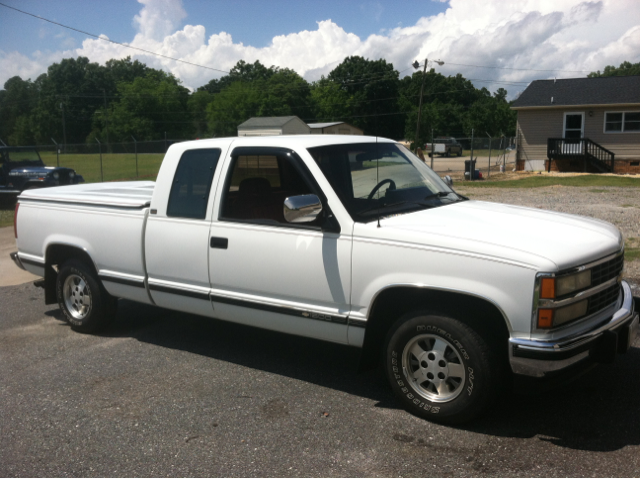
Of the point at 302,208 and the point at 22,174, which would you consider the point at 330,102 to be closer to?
the point at 22,174

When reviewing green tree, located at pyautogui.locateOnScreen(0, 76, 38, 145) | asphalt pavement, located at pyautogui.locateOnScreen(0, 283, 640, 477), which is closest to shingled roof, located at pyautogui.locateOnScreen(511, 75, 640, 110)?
asphalt pavement, located at pyautogui.locateOnScreen(0, 283, 640, 477)

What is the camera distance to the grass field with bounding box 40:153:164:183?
29714 millimetres

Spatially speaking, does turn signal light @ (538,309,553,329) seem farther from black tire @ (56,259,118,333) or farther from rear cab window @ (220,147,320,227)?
black tire @ (56,259,118,333)

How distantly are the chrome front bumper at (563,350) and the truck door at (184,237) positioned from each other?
2515 millimetres

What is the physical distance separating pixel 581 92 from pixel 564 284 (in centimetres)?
3327

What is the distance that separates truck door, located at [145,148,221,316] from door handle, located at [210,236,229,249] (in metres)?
0.07

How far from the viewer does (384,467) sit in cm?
345

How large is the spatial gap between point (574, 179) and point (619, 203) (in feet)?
34.1

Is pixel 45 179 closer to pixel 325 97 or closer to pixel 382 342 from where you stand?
pixel 382 342

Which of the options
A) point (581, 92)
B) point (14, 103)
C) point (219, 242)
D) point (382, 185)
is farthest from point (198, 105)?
point (382, 185)

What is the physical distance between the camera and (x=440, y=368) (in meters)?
3.91

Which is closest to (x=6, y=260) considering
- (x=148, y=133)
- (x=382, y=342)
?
(x=382, y=342)

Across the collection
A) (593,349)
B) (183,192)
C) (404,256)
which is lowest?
(593,349)

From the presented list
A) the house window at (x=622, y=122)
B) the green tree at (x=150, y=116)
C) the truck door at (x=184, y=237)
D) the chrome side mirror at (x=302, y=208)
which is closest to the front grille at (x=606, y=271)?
the chrome side mirror at (x=302, y=208)
